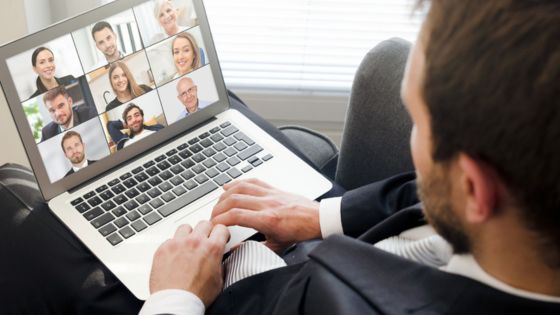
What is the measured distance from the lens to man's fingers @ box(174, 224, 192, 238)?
1.03m

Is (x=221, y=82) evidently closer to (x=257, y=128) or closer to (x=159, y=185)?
(x=257, y=128)

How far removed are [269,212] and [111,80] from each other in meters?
0.33

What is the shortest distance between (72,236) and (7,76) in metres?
0.27

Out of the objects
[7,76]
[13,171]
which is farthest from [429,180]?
[13,171]

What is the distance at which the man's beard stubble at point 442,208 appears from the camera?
737 mm

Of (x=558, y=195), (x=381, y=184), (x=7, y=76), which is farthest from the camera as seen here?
(x=381, y=184)

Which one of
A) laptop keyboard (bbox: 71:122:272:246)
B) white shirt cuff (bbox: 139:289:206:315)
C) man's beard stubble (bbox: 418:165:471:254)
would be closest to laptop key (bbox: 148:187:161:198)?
laptop keyboard (bbox: 71:122:272:246)

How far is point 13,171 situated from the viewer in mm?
1173

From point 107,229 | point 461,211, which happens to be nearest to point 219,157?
point 107,229

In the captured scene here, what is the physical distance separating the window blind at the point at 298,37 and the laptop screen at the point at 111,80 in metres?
0.57

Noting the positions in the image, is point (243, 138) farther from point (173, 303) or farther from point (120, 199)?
point (173, 303)

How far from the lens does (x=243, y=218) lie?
104cm

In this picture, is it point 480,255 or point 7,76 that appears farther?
point 7,76

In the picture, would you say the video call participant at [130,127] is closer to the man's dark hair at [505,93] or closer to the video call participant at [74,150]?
the video call participant at [74,150]
